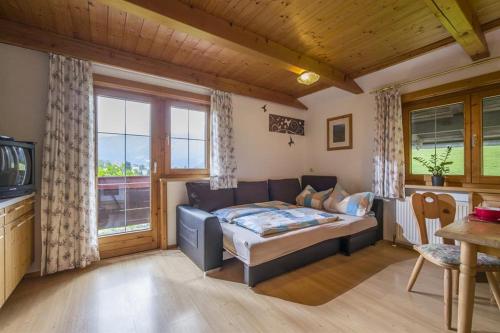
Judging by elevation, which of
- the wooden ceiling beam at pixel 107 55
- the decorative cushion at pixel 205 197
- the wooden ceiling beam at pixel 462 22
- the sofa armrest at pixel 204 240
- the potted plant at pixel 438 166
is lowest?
the sofa armrest at pixel 204 240

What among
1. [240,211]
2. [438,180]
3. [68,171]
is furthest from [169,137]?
[438,180]

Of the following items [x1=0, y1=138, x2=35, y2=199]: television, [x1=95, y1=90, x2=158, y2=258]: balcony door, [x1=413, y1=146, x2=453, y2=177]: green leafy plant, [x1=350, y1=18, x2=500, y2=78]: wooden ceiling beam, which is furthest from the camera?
[x1=413, y1=146, x2=453, y2=177]: green leafy plant

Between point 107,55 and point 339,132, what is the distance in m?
3.54

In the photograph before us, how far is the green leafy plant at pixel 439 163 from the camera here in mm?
2762

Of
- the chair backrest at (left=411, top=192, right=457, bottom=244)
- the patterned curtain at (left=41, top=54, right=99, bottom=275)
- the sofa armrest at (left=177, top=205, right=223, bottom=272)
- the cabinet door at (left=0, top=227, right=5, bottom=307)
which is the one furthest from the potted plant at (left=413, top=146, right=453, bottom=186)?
the cabinet door at (left=0, top=227, right=5, bottom=307)

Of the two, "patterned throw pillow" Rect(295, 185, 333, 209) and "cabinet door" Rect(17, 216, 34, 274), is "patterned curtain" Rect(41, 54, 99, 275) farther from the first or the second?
"patterned throw pillow" Rect(295, 185, 333, 209)

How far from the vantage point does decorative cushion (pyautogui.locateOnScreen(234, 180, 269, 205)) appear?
3340 millimetres

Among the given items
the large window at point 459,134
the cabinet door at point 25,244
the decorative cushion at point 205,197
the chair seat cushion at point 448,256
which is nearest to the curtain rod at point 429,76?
the large window at point 459,134

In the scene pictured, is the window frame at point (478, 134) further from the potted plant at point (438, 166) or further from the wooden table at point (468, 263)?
the wooden table at point (468, 263)

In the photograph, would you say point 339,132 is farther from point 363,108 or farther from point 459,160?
point 459,160

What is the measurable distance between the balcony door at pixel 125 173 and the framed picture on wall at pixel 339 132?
295 centimetres

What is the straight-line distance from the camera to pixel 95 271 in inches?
90.7

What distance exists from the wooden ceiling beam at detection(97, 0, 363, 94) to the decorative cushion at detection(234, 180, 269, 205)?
5.87ft

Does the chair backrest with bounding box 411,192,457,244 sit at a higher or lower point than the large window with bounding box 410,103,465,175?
lower
